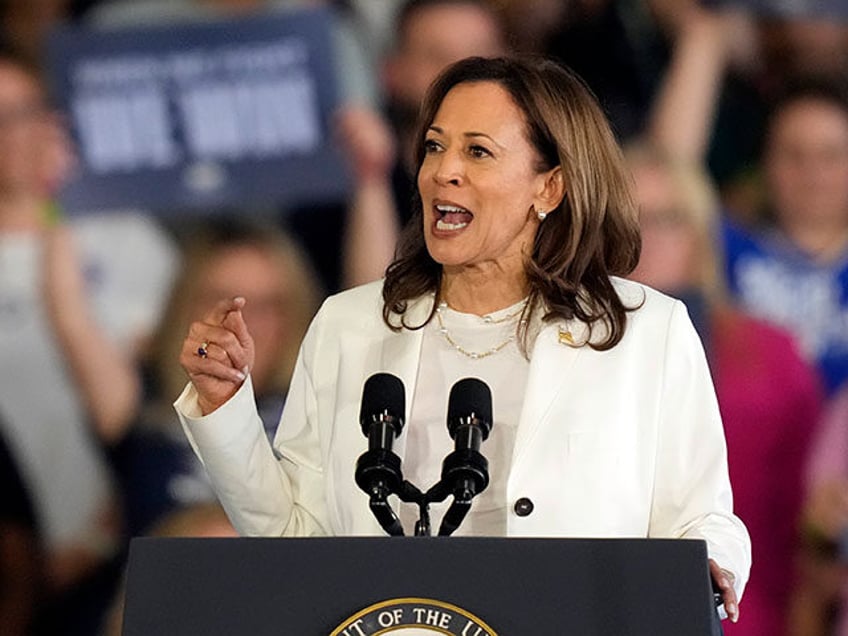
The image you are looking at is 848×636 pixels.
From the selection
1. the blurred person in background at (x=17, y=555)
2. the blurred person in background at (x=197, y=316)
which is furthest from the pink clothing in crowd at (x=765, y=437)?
the blurred person in background at (x=17, y=555)

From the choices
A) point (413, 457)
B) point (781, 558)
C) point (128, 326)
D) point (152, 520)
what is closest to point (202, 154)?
point (128, 326)

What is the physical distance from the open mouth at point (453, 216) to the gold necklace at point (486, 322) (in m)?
0.18

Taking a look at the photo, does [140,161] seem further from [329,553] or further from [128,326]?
[329,553]

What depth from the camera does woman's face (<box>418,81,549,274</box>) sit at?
2.56m

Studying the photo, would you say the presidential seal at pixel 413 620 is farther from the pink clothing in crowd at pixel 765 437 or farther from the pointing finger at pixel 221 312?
the pink clothing in crowd at pixel 765 437

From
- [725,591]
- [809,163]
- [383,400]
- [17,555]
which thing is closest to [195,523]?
[17,555]

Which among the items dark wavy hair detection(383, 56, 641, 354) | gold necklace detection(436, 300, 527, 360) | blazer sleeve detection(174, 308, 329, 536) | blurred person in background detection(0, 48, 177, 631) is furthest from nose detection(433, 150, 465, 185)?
blurred person in background detection(0, 48, 177, 631)

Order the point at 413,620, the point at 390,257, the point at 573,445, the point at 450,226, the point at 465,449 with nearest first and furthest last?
the point at 413,620 → the point at 465,449 → the point at 573,445 → the point at 450,226 → the point at 390,257

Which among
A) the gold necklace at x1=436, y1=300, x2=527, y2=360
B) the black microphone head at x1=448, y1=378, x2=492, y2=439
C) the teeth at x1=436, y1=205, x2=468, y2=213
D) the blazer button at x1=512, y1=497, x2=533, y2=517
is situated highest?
the teeth at x1=436, y1=205, x2=468, y2=213

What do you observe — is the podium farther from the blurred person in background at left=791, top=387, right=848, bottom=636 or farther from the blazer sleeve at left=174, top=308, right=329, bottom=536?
the blurred person in background at left=791, top=387, right=848, bottom=636

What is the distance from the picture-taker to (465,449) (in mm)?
2096

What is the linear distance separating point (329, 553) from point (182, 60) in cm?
375

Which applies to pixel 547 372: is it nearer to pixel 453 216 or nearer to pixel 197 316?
pixel 453 216

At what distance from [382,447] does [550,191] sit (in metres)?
0.72
